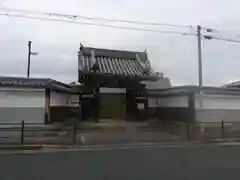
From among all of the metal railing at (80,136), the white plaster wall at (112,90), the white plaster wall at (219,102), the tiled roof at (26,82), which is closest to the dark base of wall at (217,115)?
the white plaster wall at (219,102)

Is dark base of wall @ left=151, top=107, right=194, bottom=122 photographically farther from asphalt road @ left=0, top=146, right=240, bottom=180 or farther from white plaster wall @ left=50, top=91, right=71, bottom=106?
asphalt road @ left=0, top=146, right=240, bottom=180

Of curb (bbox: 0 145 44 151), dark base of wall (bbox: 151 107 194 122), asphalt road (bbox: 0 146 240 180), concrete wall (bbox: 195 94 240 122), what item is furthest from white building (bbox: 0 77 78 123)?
asphalt road (bbox: 0 146 240 180)

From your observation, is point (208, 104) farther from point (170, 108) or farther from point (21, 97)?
point (21, 97)

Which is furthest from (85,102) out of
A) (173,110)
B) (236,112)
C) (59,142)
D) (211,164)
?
(211,164)

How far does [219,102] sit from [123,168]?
63.3ft

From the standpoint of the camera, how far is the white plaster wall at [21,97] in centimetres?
2442

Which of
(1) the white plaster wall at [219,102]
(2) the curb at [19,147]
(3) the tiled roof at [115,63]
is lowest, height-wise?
(2) the curb at [19,147]

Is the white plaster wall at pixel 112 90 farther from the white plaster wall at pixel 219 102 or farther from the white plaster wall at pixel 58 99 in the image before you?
the white plaster wall at pixel 219 102

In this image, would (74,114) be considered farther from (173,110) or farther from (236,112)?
(236,112)

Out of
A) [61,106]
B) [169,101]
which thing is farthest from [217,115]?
[61,106]

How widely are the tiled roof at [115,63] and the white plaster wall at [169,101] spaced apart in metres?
2.55

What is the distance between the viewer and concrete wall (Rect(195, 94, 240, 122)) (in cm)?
2708

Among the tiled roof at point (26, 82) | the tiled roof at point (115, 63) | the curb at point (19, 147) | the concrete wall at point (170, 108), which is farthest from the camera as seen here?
the tiled roof at point (115, 63)

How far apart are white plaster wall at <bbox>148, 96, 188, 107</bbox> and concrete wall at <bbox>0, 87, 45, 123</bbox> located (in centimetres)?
1115
